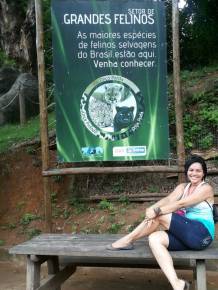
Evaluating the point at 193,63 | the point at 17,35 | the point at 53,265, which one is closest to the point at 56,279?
the point at 53,265

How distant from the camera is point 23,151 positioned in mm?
9039

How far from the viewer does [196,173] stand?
4.59 metres

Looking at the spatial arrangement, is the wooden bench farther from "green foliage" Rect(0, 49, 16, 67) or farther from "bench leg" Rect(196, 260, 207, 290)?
"green foliage" Rect(0, 49, 16, 67)

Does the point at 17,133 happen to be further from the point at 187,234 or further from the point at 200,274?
the point at 200,274

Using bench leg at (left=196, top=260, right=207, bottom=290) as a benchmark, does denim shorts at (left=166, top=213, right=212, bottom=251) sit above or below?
above

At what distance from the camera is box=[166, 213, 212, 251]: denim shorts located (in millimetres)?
4414

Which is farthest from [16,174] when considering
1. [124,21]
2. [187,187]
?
[187,187]

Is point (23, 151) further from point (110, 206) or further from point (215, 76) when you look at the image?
point (215, 76)

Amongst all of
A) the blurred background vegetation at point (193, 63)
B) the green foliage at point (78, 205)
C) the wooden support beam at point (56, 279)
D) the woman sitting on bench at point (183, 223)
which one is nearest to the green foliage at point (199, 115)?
the blurred background vegetation at point (193, 63)

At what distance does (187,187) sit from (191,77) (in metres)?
6.62

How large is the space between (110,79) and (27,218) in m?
3.03

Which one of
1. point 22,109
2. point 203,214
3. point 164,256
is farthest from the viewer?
point 22,109

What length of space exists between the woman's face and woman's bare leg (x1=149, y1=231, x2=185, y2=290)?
56cm

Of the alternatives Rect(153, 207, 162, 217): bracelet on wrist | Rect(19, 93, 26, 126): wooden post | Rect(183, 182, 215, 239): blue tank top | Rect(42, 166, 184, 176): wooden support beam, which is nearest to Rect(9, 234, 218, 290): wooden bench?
Rect(183, 182, 215, 239): blue tank top
